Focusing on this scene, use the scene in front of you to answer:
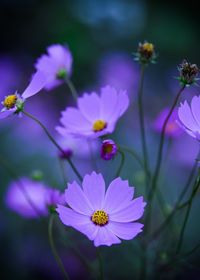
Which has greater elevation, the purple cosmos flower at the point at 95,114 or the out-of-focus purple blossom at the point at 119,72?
the purple cosmos flower at the point at 95,114

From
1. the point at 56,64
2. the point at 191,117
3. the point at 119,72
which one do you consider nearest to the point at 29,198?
the point at 56,64

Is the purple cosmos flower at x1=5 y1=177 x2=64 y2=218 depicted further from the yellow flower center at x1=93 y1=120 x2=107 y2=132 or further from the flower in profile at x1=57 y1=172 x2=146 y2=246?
the flower in profile at x1=57 y1=172 x2=146 y2=246

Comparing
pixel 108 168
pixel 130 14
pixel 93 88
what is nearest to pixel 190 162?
pixel 108 168

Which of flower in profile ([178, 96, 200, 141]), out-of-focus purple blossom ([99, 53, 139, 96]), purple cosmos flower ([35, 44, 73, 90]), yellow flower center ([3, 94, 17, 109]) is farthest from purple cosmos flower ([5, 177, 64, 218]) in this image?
out-of-focus purple blossom ([99, 53, 139, 96])

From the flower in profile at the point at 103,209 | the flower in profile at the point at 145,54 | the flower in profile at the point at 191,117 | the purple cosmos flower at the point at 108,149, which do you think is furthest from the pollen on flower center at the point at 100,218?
the flower in profile at the point at 145,54

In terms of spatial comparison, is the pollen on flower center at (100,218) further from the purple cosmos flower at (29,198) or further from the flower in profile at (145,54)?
the purple cosmos flower at (29,198)
